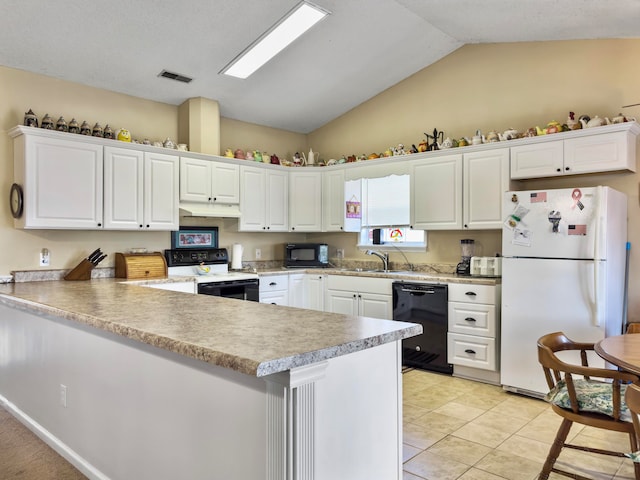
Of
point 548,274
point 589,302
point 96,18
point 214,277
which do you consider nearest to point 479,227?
point 548,274

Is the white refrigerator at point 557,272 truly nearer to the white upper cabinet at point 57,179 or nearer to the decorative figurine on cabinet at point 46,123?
the white upper cabinet at point 57,179

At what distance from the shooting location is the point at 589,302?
127 inches

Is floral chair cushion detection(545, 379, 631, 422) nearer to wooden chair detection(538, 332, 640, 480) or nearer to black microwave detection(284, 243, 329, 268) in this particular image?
wooden chair detection(538, 332, 640, 480)

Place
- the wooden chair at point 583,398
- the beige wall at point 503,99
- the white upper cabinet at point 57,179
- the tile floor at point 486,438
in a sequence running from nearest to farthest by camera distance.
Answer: the wooden chair at point 583,398 < the tile floor at point 486,438 < the white upper cabinet at point 57,179 < the beige wall at point 503,99

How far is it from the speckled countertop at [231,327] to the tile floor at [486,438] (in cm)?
118

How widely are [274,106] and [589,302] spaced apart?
3745 mm

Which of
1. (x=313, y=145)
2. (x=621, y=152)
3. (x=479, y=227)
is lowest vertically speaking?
(x=479, y=227)

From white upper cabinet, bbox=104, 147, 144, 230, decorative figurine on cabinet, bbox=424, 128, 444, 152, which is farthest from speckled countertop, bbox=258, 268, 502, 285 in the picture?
white upper cabinet, bbox=104, 147, 144, 230

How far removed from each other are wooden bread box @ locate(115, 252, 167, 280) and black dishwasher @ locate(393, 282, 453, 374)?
2.32m

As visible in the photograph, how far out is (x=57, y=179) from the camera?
3.70 metres

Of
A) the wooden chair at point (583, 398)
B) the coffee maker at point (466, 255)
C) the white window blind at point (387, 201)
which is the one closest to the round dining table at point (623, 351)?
the wooden chair at point (583, 398)

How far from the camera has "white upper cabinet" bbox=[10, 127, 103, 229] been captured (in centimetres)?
357

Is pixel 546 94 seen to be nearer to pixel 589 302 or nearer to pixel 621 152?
pixel 621 152

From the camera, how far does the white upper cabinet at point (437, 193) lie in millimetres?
4340
